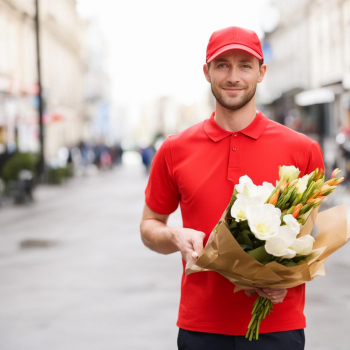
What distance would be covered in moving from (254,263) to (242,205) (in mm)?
190

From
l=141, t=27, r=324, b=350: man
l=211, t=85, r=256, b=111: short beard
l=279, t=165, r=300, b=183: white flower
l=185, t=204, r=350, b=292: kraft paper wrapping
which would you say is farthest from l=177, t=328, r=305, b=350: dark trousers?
l=211, t=85, r=256, b=111: short beard

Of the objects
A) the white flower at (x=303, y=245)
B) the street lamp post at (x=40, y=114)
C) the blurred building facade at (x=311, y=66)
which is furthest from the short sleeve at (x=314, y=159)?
the street lamp post at (x=40, y=114)

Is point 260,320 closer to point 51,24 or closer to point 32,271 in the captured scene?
point 32,271

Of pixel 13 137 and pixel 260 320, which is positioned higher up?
pixel 260 320

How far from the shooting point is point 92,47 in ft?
295

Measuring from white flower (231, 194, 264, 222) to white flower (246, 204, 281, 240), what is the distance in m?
0.03

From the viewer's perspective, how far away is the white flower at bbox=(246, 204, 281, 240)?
7.38 feet

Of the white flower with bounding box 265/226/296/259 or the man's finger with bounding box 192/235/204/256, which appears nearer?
the white flower with bounding box 265/226/296/259

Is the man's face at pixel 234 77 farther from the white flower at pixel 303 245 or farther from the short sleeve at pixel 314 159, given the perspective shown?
the white flower at pixel 303 245

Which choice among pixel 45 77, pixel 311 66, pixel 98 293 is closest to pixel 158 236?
pixel 98 293

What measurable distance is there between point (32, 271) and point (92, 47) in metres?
82.9

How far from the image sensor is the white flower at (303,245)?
2.31 m

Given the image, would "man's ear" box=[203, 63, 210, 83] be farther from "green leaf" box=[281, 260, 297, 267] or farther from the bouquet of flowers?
"green leaf" box=[281, 260, 297, 267]

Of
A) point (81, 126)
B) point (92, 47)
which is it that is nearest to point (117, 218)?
point (81, 126)
